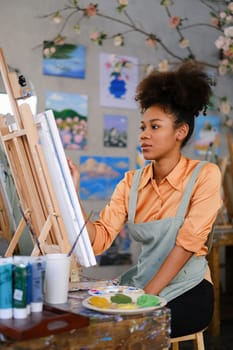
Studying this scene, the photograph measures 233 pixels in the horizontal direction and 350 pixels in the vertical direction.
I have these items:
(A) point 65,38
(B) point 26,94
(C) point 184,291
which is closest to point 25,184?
(B) point 26,94

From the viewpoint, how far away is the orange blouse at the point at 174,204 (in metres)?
1.64

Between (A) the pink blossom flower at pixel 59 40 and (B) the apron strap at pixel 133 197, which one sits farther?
(A) the pink blossom flower at pixel 59 40

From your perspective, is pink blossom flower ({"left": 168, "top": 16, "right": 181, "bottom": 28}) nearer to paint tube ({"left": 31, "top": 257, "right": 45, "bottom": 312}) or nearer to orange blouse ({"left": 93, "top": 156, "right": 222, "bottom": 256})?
orange blouse ({"left": 93, "top": 156, "right": 222, "bottom": 256})

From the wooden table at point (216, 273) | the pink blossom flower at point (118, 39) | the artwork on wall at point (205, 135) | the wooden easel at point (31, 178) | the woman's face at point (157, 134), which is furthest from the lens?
the artwork on wall at point (205, 135)

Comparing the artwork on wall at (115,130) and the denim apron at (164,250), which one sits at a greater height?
the artwork on wall at (115,130)

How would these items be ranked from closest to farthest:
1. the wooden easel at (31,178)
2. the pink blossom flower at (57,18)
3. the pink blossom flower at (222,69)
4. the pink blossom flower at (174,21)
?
the wooden easel at (31,178) → the pink blossom flower at (57,18) → the pink blossom flower at (174,21) → the pink blossom flower at (222,69)

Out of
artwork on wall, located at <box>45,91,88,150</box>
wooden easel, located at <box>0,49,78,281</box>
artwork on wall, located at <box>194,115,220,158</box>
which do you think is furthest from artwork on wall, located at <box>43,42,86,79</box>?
wooden easel, located at <box>0,49,78,281</box>

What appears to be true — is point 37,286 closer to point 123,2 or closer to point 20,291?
point 20,291

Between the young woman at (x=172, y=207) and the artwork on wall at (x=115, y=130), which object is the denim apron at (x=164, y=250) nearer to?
the young woman at (x=172, y=207)

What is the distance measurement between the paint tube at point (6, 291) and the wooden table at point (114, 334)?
0.33ft

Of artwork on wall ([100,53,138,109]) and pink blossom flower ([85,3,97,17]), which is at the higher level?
pink blossom flower ([85,3,97,17])

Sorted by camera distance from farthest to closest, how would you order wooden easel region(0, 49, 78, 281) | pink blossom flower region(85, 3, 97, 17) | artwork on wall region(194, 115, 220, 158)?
artwork on wall region(194, 115, 220, 158) → pink blossom flower region(85, 3, 97, 17) → wooden easel region(0, 49, 78, 281)

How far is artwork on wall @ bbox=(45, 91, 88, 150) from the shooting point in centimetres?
348

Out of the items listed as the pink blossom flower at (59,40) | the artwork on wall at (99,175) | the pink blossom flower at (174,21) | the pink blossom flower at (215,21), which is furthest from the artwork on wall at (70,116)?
the pink blossom flower at (215,21)
